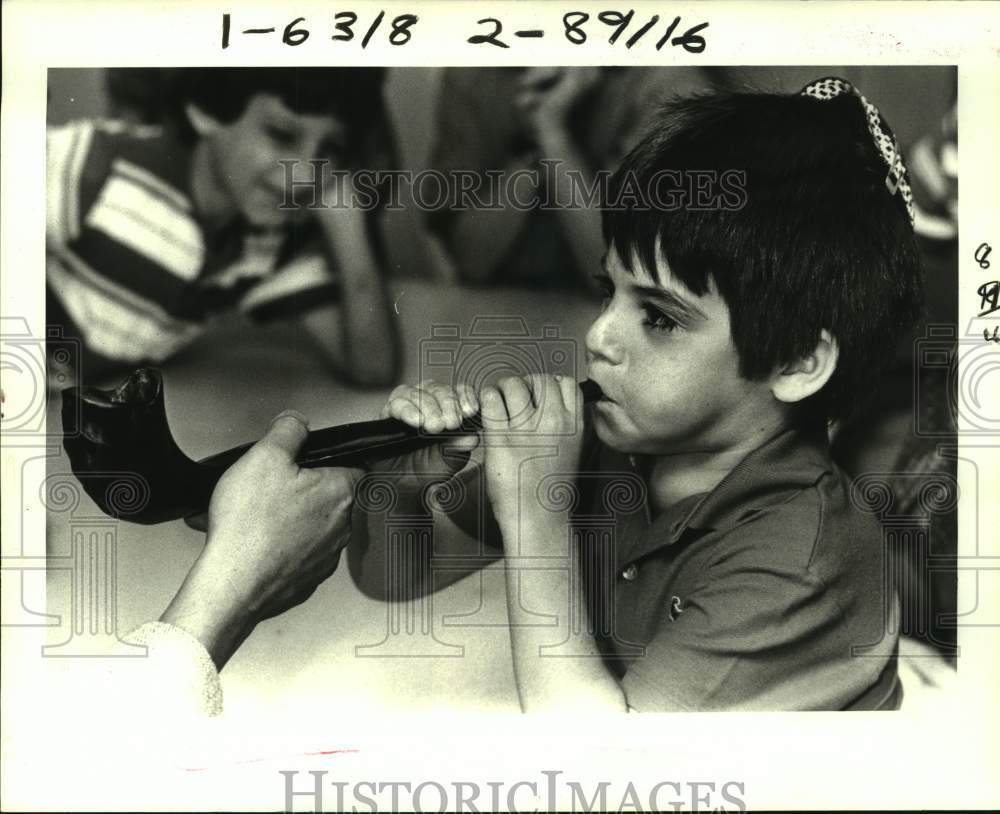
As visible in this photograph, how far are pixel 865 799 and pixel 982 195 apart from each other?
0.51 meters

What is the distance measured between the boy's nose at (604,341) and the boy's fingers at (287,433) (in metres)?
0.24

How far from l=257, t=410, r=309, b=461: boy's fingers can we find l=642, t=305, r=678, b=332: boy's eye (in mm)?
285

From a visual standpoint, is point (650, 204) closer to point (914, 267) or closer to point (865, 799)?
point (914, 267)

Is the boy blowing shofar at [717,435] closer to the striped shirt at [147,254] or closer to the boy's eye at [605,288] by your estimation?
the boy's eye at [605,288]

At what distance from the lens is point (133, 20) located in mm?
903

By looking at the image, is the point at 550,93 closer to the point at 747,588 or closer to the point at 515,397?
the point at 515,397

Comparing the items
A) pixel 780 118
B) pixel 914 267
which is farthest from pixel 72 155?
pixel 914 267

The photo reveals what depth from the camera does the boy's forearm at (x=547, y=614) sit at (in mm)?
891

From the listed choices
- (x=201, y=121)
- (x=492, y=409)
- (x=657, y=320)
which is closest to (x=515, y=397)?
(x=492, y=409)

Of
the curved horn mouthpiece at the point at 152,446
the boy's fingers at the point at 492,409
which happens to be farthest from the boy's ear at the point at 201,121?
the boy's fingers at the point at 492,409

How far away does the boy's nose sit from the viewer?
2.88 feet

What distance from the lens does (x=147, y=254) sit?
90cm

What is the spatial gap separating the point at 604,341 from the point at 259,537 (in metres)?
0.32

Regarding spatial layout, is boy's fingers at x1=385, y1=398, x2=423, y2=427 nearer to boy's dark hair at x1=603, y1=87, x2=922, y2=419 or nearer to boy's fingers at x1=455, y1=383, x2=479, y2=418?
boy's fingers at x1=455, y1=383, x2=479, y2=418
